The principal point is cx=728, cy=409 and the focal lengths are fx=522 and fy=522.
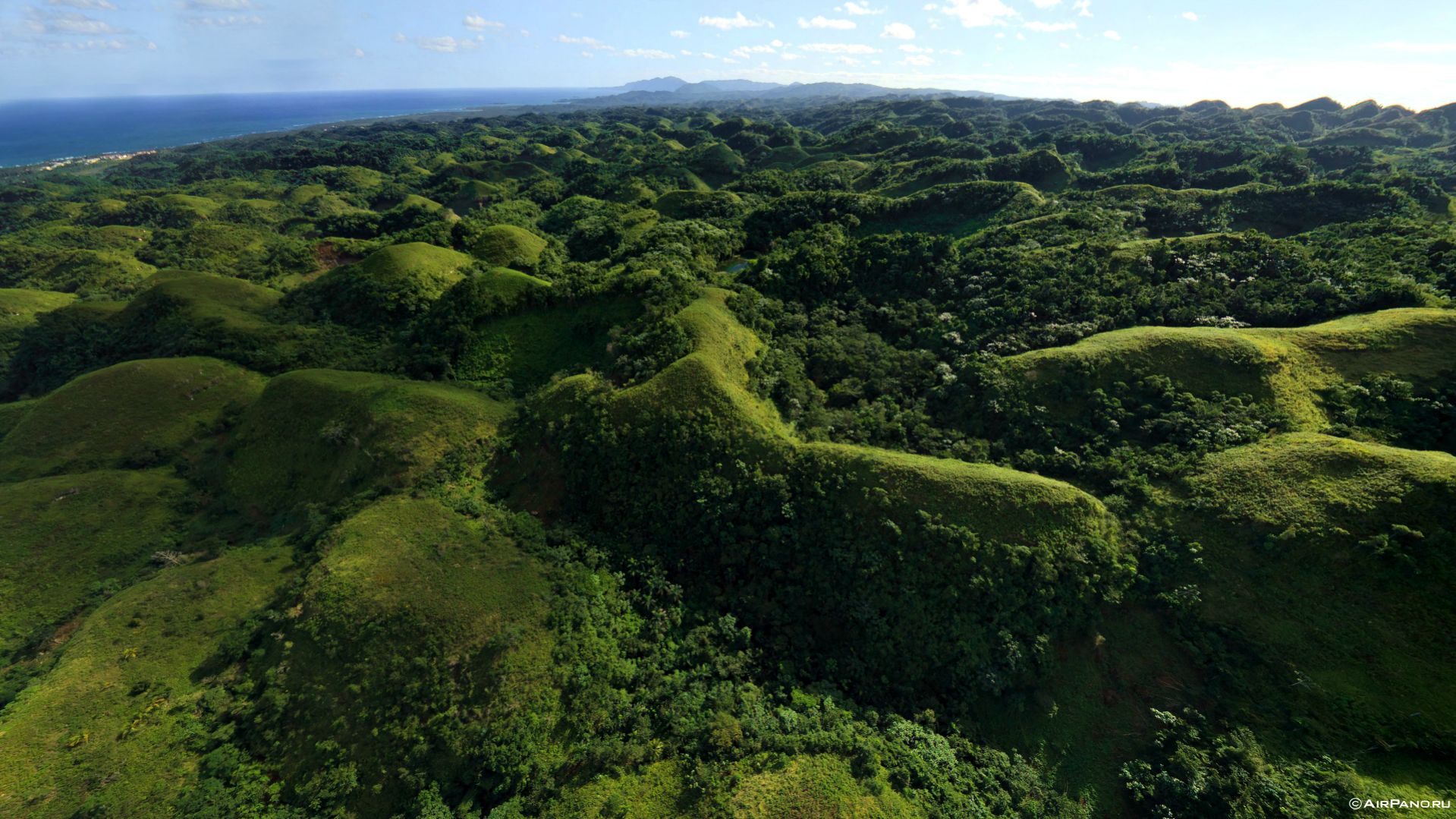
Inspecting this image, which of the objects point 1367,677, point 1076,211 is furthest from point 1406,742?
point 1076,211

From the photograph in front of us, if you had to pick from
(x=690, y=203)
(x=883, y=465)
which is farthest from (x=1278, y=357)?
(x=690, y=203)

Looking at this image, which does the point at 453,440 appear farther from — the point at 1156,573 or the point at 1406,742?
the point at 1406,742

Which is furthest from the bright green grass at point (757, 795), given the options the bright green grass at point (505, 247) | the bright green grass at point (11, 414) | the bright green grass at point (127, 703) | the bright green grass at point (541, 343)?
the bright green grass at point (11, 414)

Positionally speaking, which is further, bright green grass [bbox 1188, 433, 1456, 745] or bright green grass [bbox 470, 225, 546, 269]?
bright green grass [bbox 470, 225, 546, 269]

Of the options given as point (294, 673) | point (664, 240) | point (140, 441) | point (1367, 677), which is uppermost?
point (664, 240)

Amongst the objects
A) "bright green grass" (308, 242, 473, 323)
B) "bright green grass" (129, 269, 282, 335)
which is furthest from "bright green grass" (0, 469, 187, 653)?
"bright green grass" (308, 242, 473, 323)

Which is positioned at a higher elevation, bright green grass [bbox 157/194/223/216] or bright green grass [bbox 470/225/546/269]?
bright green grass [bbox 157/194/223/216]

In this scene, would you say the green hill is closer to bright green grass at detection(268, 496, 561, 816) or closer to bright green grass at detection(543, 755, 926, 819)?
bright green grass at detection(543, 755, 926, 819)
